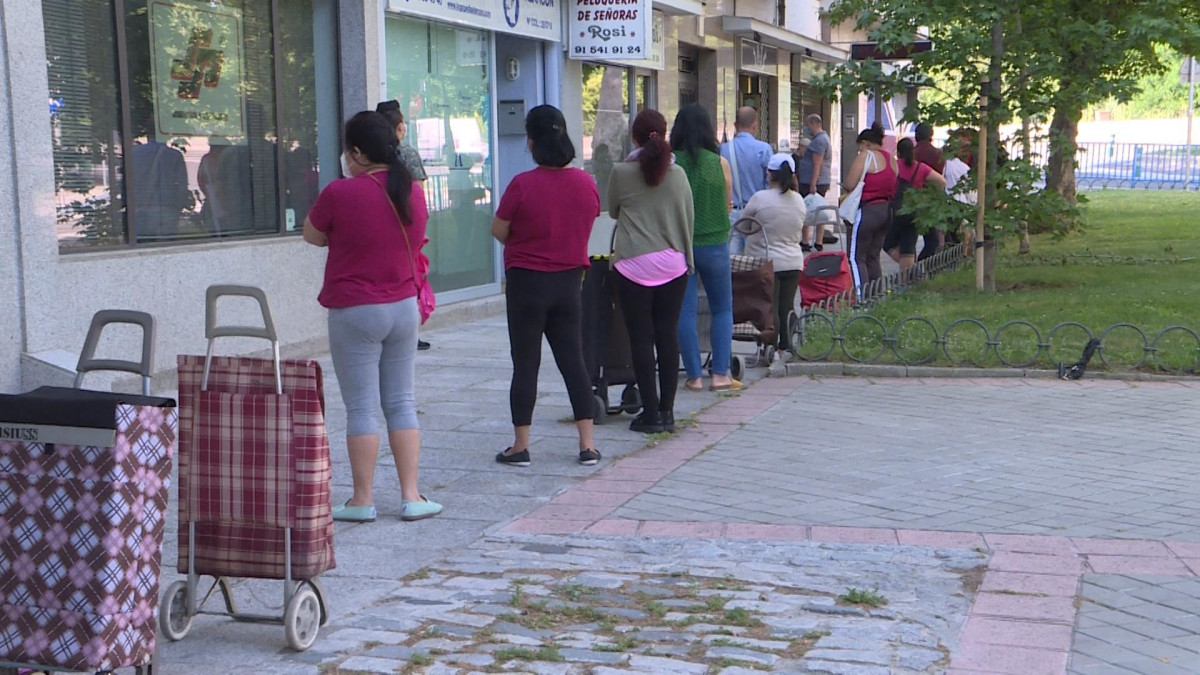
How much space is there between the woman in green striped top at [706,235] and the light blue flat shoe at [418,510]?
305cm

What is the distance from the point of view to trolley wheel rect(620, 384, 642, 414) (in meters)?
8.74

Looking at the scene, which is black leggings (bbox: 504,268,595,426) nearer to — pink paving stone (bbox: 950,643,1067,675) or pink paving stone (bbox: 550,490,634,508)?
pink paving stone (bbox: 550,490,634,508)

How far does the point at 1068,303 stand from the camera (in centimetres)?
1303

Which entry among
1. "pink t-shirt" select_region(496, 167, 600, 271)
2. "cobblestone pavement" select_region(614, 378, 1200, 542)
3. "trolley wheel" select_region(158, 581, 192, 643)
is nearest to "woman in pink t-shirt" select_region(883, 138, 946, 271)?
"cobblestone pavement" select_region(614, 378, 1200, 542)

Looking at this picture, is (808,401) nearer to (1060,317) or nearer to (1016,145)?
(1060,317)

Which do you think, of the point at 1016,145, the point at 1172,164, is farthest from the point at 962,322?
the point at 1172,164

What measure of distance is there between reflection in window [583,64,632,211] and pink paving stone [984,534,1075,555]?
11.7 m

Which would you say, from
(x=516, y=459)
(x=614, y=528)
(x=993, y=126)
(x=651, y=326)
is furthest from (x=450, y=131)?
(x=614, y=528)

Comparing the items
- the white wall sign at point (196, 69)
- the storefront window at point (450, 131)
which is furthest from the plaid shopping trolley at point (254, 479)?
the storefront window at point (450, 131)

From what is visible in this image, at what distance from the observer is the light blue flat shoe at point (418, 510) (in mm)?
6312

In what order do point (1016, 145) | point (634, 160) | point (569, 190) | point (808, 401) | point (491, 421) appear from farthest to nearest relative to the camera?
point (1016, 145), point (808, 401), point (491, 421), point (634, 160), point (569, 190)

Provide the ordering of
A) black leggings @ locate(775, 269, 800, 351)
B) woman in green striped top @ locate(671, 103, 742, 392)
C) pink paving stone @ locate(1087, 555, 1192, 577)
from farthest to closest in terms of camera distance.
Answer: black leggings @ locate(775, 269, 800, 351)
woman in green striped top @ locate(671, 103, 742, 392)
pink paving stone @ locate(1087, 555, 1192, 577)

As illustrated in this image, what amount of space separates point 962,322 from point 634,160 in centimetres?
374

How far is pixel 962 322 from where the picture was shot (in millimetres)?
10695
